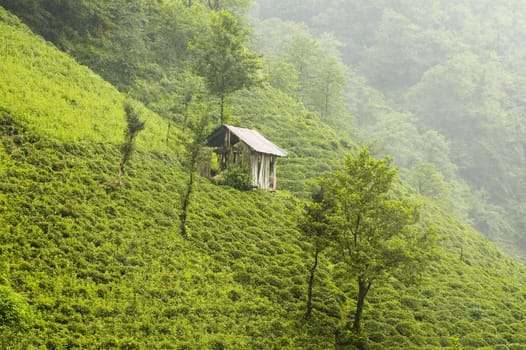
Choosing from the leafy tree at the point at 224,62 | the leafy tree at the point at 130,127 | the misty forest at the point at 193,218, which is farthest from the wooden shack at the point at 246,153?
the leafy tree at the point at 130,127

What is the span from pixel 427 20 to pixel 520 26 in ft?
108

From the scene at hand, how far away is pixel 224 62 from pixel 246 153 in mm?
11847

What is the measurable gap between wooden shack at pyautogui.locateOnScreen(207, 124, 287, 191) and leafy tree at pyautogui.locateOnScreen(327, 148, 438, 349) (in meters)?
13.0

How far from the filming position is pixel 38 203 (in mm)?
21438

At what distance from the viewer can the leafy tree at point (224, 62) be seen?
45031 millimetres

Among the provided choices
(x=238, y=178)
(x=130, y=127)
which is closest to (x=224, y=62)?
(x=238, y=178)

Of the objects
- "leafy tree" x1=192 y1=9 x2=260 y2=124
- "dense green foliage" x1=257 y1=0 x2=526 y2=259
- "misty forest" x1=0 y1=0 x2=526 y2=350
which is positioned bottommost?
"misty forest" x1=0 y1=0 x2=526 y2=350

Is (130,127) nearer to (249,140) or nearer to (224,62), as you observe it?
(249,140)

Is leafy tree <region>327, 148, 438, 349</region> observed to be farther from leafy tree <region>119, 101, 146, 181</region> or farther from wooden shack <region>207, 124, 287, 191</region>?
wooden shack <region>207, 124, 287, 191</region>

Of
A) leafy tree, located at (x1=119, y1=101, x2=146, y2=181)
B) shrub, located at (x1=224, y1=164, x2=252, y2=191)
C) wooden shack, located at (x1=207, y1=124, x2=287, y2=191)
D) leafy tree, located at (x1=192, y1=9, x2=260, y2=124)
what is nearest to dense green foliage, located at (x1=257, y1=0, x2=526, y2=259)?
leafy tree, located at (x1=192, y1=9, x2=260, y2=124)

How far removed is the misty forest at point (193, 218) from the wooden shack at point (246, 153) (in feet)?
0.47

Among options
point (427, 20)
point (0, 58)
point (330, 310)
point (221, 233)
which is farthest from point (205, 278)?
point (427, 20)

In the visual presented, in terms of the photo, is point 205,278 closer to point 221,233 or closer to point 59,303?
point 221,233

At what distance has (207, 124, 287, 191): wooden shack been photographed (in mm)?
37219
